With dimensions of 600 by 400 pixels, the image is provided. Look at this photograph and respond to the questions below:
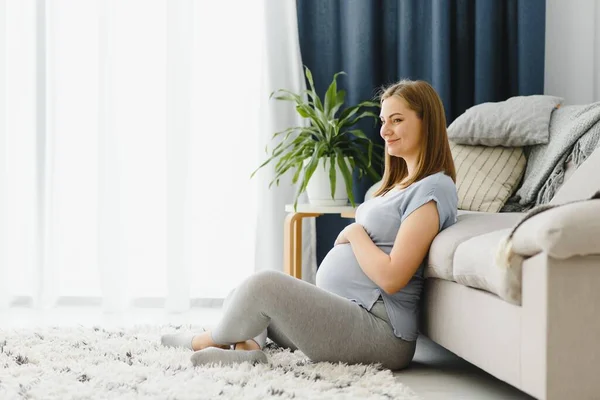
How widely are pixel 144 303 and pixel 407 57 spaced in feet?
5.48

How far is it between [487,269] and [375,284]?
1.55 feet

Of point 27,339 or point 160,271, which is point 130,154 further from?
point 27,339

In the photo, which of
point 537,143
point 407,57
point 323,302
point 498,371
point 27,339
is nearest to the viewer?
point 498,371

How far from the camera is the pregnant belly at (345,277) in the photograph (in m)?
2.00

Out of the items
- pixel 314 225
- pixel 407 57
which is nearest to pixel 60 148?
pixel 314 225

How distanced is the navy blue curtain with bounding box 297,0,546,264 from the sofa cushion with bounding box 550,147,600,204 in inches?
49.4

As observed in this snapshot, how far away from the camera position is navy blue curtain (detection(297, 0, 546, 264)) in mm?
3299

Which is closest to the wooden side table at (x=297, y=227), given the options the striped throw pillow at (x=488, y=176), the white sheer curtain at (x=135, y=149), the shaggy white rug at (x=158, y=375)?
the white sheer curtain at (x=135, y=149)

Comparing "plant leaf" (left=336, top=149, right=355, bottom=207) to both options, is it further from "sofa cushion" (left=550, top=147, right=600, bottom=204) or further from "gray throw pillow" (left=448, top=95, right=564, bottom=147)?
"sofa cushion" (left=550, top=147, right=600, bottom=204)

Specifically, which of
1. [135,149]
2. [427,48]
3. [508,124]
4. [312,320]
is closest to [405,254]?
[312,320]

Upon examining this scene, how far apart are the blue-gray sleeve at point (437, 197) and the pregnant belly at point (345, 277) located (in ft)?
0.65

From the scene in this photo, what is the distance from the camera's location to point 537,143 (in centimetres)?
264

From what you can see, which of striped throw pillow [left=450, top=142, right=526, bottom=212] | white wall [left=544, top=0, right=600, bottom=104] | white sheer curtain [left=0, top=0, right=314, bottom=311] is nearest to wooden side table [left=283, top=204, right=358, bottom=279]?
white sheer curtain [left=0, top=0, right=314, bottom=311]

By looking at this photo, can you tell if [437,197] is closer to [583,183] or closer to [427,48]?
[583,183]
